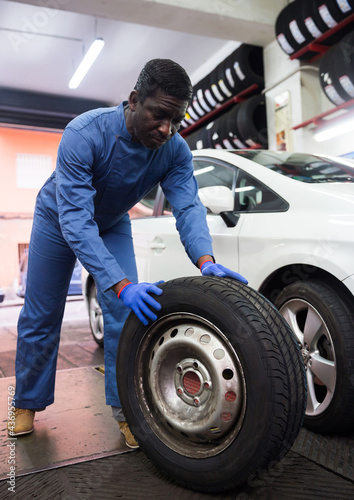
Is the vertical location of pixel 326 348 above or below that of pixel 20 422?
above

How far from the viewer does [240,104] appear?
6.31 metres

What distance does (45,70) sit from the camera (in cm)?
851

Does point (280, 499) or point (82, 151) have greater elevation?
point (82, 151)

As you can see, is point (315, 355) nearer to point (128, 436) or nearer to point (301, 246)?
point (301, 246)

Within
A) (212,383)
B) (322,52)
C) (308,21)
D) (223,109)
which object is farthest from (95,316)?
(223,109)

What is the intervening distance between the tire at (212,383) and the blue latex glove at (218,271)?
0.08 m

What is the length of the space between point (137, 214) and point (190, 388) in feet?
6.66

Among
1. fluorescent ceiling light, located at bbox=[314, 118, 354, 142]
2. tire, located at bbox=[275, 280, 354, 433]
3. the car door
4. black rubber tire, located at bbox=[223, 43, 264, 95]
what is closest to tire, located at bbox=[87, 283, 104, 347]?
the car door

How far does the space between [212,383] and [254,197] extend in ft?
3.89

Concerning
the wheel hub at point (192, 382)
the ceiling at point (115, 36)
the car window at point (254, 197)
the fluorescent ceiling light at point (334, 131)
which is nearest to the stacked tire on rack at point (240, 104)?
the ceiling at point (115, 36)

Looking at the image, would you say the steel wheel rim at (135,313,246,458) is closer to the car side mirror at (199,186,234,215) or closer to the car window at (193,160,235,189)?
the car side mirror at (199,186,234,215)

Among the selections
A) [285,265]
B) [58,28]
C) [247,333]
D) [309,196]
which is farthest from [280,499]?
[58,28]

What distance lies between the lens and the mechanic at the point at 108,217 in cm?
150

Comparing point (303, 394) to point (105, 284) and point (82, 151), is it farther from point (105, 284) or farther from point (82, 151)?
point (82, 151)
